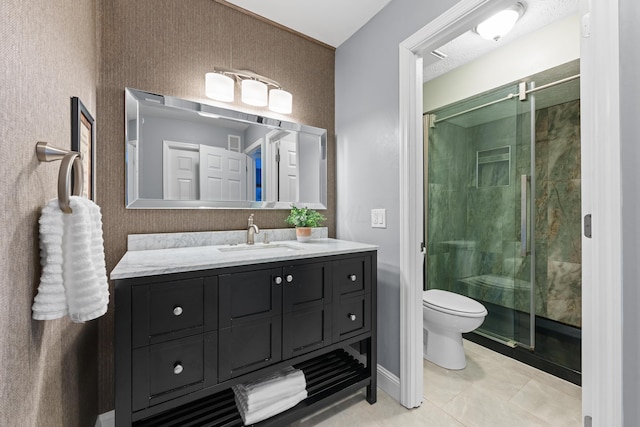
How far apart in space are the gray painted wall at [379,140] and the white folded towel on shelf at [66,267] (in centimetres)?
148

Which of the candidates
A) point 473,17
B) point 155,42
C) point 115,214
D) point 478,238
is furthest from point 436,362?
point 155,42

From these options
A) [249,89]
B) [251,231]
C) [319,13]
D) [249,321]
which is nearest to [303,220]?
[251,231]

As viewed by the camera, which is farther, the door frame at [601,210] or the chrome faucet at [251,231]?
the chrome faucet at [251,231]

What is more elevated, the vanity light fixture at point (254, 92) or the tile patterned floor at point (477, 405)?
the vanity light fixture at point (254, 92)

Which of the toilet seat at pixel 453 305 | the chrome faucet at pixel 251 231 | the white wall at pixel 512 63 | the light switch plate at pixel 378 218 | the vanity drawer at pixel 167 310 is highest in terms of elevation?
the white wall at pixel 512 63

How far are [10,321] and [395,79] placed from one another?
191 centimetres

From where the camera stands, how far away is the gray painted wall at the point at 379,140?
1714 millimetres

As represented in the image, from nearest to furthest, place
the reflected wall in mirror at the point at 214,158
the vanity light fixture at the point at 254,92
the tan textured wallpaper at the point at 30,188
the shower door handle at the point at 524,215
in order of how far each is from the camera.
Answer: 1. the tan textured wallpaper at the point at 30,188
2. the reflected wall in mirror at the point at 214,158
3. the vanity light fixture at the point at 254,92
4. the shower door handle at the point at 524,215

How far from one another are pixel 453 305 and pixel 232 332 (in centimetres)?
163

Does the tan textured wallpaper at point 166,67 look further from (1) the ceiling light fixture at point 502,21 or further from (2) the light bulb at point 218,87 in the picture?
(1) the ceiling light fixture at point 502,21

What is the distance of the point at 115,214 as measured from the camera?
1450 millimetres

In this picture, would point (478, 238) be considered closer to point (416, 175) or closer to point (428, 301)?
point (428, 301)

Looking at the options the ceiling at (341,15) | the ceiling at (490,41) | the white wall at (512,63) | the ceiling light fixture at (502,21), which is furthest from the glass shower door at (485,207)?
the ceiling light fixture at (502,21)

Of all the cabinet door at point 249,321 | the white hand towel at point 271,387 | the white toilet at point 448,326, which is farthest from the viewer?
the white toilet at point 448,326
